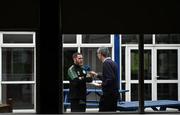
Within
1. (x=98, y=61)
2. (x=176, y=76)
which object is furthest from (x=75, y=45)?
(x=176, y=76)

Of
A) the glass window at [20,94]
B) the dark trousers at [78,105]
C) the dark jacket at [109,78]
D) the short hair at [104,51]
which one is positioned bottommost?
the dark trousers at [78,105]

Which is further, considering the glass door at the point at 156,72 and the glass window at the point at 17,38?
Result: the glass door at the point at 156,72

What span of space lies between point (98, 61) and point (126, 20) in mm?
903

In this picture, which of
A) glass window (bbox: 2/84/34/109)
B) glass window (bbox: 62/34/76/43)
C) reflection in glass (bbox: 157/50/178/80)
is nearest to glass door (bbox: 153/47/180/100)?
reflection in glass (bbox: 157/50/178/80)

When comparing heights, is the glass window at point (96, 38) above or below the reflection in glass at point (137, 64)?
above

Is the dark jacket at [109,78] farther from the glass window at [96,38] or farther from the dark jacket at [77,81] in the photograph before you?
the glass window at [96,38]

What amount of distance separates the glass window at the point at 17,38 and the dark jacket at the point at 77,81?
0.89 meters

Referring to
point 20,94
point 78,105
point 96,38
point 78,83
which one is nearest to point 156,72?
point 96,38

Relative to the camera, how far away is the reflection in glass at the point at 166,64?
1148 cm

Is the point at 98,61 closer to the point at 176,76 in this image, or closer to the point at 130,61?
the point at 130,61

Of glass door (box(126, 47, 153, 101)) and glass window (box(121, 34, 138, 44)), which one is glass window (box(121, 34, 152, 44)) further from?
glass door (box(126, 47, 153, 101))

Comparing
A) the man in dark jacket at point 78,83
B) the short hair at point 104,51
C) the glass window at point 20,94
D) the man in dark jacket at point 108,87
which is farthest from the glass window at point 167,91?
the glass window at point 20,94

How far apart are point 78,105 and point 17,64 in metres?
1.33

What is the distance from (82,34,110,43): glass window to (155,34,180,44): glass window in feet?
2.85
